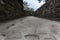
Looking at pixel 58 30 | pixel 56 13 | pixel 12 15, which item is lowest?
pixel 58 30

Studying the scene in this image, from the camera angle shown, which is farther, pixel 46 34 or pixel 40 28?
pixel 40 28

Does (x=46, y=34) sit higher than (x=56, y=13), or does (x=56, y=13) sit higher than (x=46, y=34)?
(x=56, y=13)

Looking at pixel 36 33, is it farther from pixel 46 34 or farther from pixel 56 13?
pixel 56 13

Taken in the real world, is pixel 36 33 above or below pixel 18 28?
below

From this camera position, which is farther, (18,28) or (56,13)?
(56,13)

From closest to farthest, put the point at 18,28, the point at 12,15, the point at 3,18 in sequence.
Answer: the point at 18,28, the point at 3,18, the point at 12,15

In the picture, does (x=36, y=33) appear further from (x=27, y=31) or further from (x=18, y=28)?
(x=18, y=28)

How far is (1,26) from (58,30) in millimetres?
871

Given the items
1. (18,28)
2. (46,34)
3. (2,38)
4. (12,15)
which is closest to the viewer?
(2,38)

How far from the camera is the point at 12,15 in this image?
3078 millimetres

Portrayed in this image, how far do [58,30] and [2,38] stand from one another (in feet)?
2.74

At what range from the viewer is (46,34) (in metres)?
2.24

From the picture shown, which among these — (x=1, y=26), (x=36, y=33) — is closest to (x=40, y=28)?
(x=36, y=33)

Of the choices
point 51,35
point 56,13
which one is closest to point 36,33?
point 51,35
